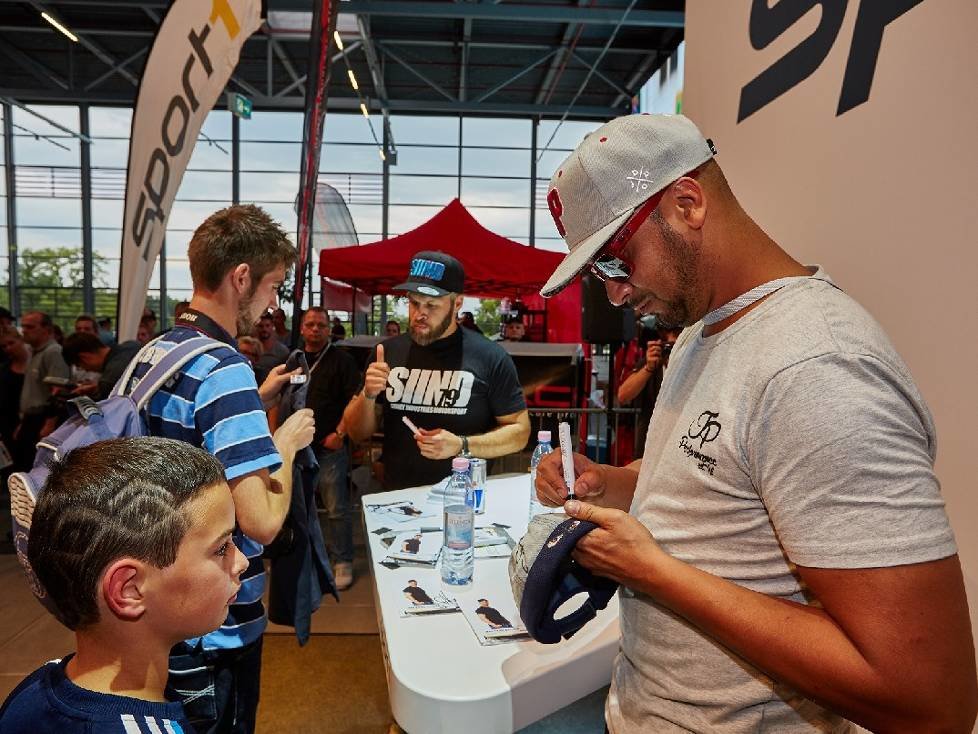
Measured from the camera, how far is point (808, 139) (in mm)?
1757

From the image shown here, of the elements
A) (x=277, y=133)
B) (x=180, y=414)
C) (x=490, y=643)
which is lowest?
(x=490, y=643)

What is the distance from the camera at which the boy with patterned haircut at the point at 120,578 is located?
3.21 ft

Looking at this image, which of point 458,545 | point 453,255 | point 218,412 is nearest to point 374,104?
point 453,255

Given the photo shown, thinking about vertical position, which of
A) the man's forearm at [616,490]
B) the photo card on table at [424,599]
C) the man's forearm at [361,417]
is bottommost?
A: the photo card on table at [424,599]

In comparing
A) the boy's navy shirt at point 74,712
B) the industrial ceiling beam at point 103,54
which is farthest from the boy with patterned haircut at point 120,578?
the industrial ceiling beam at point 103,54

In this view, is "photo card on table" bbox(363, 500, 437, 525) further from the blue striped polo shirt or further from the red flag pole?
the blue striped polo shirt

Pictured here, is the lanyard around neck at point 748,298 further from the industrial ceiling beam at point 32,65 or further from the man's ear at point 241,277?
the industrial ceiling beam at point 32,65

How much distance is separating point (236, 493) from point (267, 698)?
2.13 metres

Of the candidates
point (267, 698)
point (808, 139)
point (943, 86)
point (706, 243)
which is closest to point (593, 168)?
point (706, 243)

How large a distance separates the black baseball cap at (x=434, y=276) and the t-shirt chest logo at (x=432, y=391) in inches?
15.5

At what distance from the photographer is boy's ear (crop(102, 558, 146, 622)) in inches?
38.4

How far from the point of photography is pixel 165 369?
5.10 feet

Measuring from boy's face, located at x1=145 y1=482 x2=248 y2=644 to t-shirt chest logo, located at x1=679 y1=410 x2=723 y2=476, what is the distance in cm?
77

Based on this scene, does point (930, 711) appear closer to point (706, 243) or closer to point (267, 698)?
point (706, 243)
